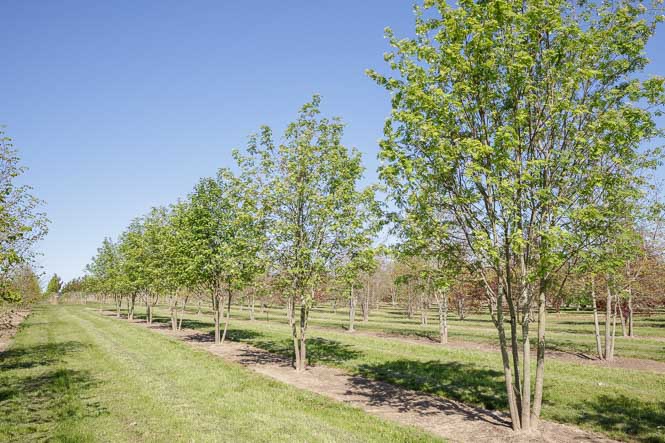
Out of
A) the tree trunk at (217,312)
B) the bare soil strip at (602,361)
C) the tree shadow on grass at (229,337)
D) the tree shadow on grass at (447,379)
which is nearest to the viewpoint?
the tree shadow on grass at (447,379)

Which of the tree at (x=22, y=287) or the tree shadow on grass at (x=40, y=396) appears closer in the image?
the tree shadow on grass at (x=40, y=396)

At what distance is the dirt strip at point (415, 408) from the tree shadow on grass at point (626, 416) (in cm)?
86

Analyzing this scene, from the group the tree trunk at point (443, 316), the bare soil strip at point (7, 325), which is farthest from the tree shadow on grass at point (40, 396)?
the tree trunk at point (443, 316)

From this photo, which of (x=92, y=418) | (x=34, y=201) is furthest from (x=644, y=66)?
(x=34, y=201)

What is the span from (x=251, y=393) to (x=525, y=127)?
36.7 feet

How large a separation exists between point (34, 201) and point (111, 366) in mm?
7769

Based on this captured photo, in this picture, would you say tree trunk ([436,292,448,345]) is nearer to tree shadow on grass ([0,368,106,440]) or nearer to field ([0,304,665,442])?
field ([0,304,665,442])

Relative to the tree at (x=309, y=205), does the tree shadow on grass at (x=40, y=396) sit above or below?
below

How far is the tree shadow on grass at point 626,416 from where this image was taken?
30.4ft

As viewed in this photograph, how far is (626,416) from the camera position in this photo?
10.5m

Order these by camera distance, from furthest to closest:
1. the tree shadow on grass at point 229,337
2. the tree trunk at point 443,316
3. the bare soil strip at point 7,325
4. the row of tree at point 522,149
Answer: the tree shadow on grass at point 229,337
the tree trunk at point 443,316
the bare soil strip at point 7,325
the row of tree at point 522,149

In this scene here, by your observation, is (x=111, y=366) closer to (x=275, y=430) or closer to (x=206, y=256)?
(x=206, y=256)

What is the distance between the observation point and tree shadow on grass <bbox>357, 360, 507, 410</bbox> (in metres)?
12.6

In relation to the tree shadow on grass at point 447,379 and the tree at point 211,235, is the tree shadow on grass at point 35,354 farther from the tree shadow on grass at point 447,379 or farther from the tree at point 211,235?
the tree shadow on grass at point 447,379
